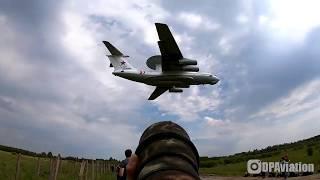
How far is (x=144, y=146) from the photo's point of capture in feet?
5.08

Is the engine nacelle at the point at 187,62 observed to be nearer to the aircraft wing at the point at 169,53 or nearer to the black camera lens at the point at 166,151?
the aircraft wing at the point at 169,53

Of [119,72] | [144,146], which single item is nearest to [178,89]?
[119,72]

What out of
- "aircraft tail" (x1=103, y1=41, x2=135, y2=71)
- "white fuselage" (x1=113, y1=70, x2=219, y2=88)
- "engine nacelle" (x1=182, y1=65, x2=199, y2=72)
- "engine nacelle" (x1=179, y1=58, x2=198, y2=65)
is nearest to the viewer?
"white fuselage" (x1=113, y1=70, x2=219, y2=88)

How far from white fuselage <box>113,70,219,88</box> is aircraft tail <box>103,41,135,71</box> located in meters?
4.41

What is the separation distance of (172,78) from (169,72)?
2.43 feet

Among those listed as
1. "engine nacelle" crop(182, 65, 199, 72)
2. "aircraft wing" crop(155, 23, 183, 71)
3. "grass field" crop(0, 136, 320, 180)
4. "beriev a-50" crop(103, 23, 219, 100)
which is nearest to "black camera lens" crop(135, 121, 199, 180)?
"grass field" crop(0, 136, 320, 180)

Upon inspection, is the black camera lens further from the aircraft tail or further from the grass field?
the aircraft tail

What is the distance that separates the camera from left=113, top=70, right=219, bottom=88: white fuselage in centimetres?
4488

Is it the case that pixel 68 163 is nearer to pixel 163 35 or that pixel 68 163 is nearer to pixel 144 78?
pixel 144 78

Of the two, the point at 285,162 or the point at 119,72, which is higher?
the point at 119,72

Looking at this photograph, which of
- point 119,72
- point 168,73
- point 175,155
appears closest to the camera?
point 175,155

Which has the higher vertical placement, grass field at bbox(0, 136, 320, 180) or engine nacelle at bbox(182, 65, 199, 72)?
engine nacelle at bbox(182, 65, 199, 72)

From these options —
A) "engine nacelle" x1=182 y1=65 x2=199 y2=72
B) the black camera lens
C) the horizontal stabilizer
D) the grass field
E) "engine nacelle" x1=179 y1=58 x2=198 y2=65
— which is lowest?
the black camera lens

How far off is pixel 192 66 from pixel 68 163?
1416cm
